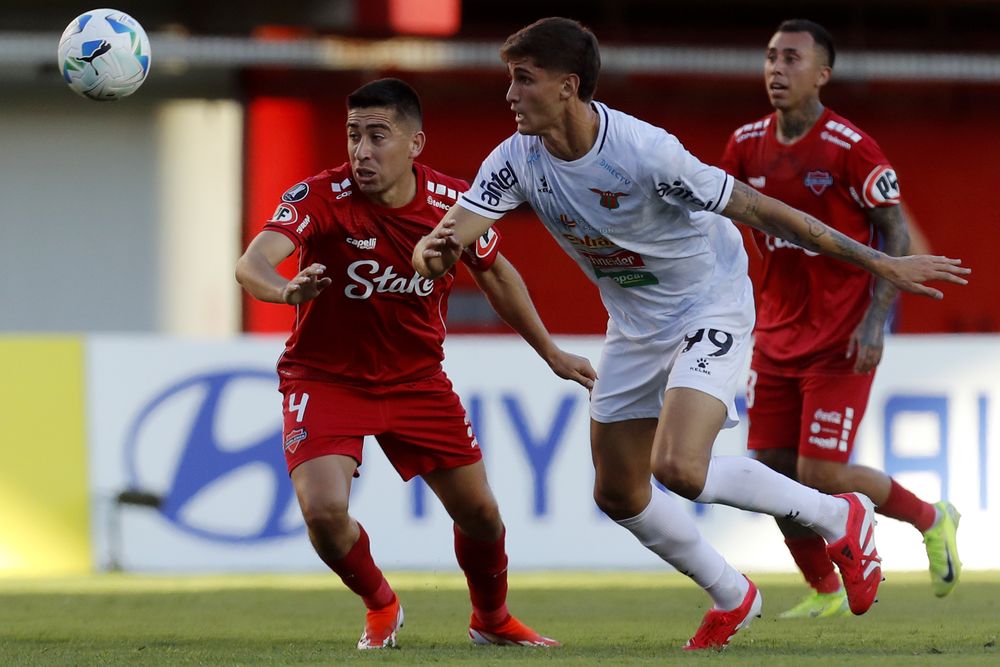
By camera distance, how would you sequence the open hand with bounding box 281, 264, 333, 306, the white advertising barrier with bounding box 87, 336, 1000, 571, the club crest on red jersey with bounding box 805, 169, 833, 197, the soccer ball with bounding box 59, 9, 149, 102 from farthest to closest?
the white advertising barrier with bounding box 87, 336, 1000, 571, the club crest on red jersey with bounding box 805, 169, 833, 197, the soccer ball with bounding box 59, 9, 149, 102, the open hand with bounding box 281, 264, 333, 306

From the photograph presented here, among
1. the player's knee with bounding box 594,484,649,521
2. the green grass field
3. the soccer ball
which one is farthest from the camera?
the soccer ball

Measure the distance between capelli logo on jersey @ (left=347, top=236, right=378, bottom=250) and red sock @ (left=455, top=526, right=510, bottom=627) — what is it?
1.10m

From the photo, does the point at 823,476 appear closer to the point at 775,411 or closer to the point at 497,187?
the point at 775,411

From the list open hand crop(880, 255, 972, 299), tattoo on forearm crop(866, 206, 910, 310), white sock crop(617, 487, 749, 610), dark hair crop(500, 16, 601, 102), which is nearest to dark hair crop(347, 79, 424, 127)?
dark hair crop(500, 16, 601, 102)

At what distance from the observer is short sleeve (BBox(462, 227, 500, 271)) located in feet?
19.5

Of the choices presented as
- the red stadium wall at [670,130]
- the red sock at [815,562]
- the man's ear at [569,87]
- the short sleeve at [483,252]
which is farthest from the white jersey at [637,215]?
the red stadium wall at [670,130]

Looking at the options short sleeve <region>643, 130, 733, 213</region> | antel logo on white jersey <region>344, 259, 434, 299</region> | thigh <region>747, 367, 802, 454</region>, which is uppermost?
short sleeve <region>643, 130, 733, 213</region>

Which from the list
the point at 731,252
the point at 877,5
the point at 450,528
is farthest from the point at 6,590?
the point at 877,5

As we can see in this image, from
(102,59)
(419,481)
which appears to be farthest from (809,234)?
(419,481)

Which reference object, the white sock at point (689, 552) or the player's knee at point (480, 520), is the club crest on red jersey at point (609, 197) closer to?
the white sock at point (689, 552)

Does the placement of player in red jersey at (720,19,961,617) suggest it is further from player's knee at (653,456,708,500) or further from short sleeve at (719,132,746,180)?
player's knee at (653,456,708,500)

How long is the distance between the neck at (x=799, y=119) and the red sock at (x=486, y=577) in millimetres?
2219

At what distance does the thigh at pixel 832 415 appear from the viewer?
22.6 ft

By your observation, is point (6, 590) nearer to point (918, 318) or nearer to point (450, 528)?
point (450, 528)
